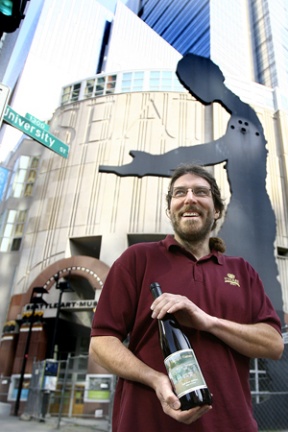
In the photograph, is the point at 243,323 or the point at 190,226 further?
the point at 190,226

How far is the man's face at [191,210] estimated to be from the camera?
1.84m

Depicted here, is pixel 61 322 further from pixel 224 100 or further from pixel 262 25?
pixel 262 25

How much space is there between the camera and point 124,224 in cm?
2262

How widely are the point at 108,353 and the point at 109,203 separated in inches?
869

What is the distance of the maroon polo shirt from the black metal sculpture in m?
2.33

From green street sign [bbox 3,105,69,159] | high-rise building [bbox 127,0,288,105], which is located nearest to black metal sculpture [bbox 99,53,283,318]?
green street sign [bbox 3,105,69,159]

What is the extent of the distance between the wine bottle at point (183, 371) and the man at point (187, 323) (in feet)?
0.09

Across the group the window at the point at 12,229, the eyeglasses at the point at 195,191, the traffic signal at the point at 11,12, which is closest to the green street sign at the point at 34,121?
the traffic signal at the point at 11,12

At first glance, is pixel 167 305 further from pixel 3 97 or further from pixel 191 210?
pixel 3 97

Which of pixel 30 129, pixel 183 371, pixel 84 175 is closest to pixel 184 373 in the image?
pixel 183 371

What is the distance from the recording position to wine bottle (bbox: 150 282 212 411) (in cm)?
111

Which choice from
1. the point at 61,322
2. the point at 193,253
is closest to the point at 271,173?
the point at 61,322

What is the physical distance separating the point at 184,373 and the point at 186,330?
32cm

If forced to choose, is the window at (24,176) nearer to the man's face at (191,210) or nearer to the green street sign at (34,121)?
the green street sign at (34,121)
